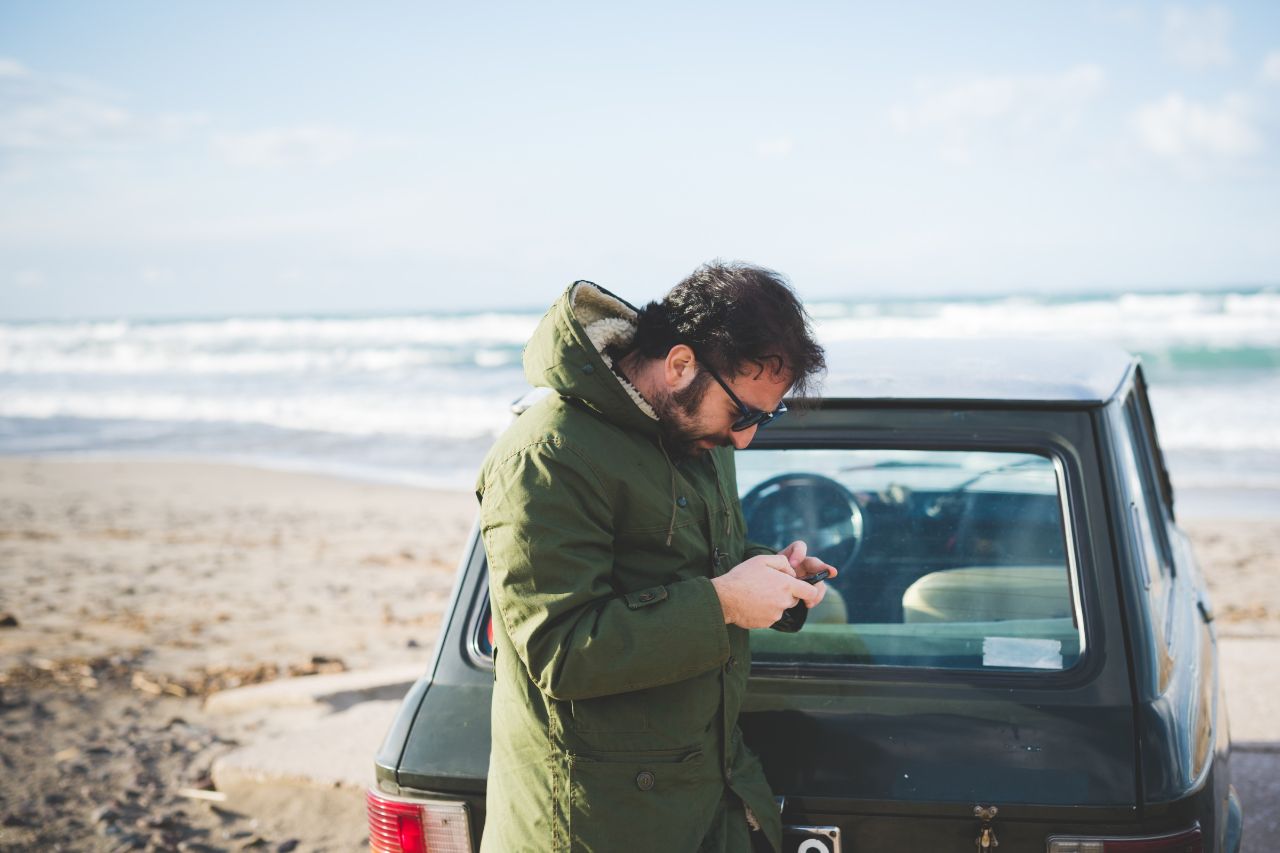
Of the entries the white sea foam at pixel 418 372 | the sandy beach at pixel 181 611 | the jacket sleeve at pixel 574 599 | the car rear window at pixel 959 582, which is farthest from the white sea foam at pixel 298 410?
the jacket sleeve at pixel 574 599

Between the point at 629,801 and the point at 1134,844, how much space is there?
885mm

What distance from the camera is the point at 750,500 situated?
2.88 m

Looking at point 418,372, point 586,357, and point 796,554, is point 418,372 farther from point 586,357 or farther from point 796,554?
point 586,357

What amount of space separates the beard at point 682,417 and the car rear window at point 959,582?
2.23ft

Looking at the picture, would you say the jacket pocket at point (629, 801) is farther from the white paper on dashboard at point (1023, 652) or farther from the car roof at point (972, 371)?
the car roof at point (972, 371)

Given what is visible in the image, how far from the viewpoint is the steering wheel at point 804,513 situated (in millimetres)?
2758

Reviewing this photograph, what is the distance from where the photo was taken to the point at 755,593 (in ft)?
5.29

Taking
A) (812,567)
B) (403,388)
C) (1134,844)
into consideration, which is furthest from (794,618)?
(403,388)

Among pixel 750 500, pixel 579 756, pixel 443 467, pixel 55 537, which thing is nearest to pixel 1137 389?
pixel 750 500

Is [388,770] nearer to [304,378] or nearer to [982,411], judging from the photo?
[982,411]

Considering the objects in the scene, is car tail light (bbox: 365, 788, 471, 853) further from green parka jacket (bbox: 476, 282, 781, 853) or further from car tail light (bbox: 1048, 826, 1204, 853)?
car tail light (bbox: 1048, 826, 1204, 853)

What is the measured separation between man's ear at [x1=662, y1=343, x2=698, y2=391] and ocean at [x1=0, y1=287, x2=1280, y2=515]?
0.86 ft

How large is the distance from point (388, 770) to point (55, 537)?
876cm

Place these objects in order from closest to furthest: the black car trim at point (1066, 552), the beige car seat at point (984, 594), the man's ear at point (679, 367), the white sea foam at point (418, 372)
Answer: the man's ear at point (679, 367) < the black car trim at point (1066, 552) < the beige car seat at point (984, 594) < the white sea foam at point (418, 372)
